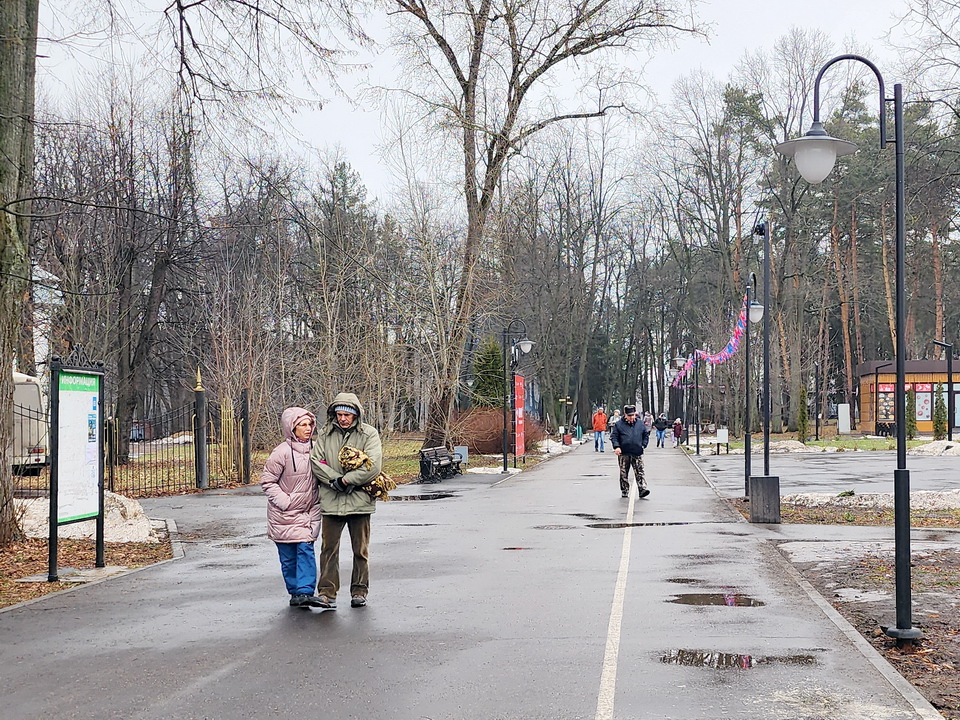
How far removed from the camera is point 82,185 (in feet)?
105

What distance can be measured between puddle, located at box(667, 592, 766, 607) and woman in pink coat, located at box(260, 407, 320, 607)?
3.15 m

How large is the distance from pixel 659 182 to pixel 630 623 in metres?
60.1

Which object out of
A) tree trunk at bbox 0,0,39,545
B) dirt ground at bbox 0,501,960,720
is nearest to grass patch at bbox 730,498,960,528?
dirt ground at bbox 0,501,960,720

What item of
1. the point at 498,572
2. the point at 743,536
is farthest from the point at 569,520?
the point at 498,572

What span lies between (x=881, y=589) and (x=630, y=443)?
11.0 meters

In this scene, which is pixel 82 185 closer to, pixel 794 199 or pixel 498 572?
pixel 498 572

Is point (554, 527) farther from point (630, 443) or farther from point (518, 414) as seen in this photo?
point (518, 414)

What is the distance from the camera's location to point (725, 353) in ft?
151

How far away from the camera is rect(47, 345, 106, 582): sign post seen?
11.2m

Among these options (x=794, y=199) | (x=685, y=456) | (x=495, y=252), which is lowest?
(x=685, y=456)

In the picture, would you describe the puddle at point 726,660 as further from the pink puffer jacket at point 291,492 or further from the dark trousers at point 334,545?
the pink puffer jacket at point 291,492

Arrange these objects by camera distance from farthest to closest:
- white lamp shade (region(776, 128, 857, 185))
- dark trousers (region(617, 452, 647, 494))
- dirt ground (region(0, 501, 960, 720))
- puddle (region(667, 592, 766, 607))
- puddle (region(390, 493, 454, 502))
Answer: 1. puddle (region(390, 493, 454, 502))
2. dark trousers (region(617, 452, 647, 494))
3. puddle (region(667, 592, 766, 607))
4. white lamp shade (region(776, 128, 857, 185))
5. dirt ground (region(0, 501, 960, 720))

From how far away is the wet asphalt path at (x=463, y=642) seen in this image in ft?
20.5

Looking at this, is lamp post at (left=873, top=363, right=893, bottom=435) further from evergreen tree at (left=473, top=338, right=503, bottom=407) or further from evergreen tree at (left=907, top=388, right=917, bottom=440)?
evergreen tree at (left=473, top=338, right=503, bottom=407)
